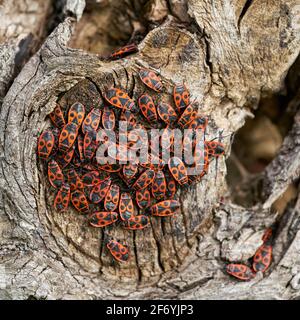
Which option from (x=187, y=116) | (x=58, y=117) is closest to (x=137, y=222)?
(x=187, y=116)

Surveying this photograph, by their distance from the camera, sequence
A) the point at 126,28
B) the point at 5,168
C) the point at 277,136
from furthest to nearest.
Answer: the point at 277,136 < the point at 126,28 < the point at 5,168

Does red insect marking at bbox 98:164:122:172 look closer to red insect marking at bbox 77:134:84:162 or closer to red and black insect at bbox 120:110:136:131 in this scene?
red insect marking at bbox 77:134:84:162

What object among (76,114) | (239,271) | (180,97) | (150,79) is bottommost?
(239,271)

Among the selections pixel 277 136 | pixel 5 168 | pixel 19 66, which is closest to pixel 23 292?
pixel 5 168

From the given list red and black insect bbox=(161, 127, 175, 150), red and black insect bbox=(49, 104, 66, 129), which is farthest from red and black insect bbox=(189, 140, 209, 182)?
red and black insect bbox=(49, 104, 66, 129)

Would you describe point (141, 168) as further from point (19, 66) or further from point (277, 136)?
point (277, 136)

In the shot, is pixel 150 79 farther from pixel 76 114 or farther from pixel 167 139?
pixel 76 114

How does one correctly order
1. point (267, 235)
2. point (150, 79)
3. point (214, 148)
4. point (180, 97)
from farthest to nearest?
point (267, 235) → point (214, 148) → point (180, 97) → point (150, 79)
